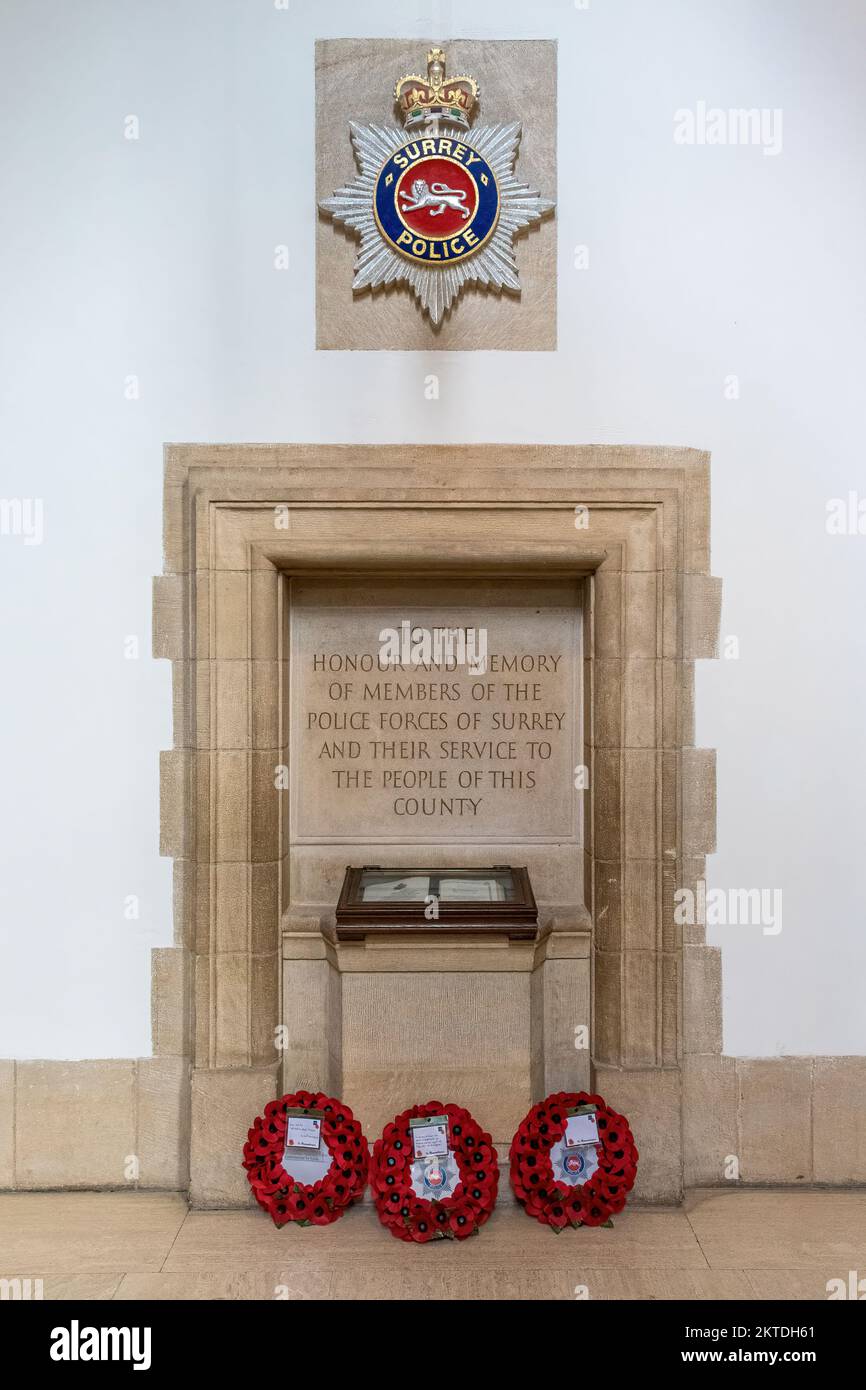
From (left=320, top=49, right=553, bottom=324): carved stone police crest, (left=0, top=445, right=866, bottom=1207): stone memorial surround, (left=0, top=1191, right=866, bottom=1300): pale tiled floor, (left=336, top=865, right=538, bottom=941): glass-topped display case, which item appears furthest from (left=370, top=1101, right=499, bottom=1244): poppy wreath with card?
(left=320, top=49, right=553, bottom=324): carved stone police crest

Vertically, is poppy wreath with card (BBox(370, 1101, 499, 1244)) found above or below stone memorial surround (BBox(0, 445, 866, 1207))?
below

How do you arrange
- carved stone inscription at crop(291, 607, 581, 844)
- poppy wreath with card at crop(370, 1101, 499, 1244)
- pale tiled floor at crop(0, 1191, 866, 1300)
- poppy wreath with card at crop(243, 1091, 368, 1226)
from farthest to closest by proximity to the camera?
1. carved stone inscription at crop(291, 607, 581, 844)
2. poppy wreath with card at crop(243, 1091, 368, 1226)
3. poppy wreath with card at crop(370, 1101, 499, 1244)
4. pale tiled floor at crop(0, 1191, 866, 1300)

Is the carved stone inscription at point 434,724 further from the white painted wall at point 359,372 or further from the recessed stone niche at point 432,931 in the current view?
the white painted wall at point 359,372

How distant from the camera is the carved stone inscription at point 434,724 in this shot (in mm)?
3738

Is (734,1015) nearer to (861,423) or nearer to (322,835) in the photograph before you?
(322,835)

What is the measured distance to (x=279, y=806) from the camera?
357 cm

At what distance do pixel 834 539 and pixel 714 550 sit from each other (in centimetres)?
43

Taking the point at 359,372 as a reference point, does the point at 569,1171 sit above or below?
below

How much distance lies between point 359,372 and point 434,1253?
293 centimetres

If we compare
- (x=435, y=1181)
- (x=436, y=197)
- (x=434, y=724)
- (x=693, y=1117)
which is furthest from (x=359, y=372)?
(x=693, y=1117)

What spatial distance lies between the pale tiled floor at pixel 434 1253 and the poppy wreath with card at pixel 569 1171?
0.07 meters

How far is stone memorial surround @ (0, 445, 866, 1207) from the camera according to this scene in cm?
347

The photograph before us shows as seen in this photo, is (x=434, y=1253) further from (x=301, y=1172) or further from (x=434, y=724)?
(x=434, y=724)

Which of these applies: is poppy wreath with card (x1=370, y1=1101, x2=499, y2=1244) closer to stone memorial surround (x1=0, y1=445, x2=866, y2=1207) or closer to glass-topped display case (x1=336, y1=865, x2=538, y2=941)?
stone memorial surround (x1=0, y1=445, x2=866, y2=1207)
